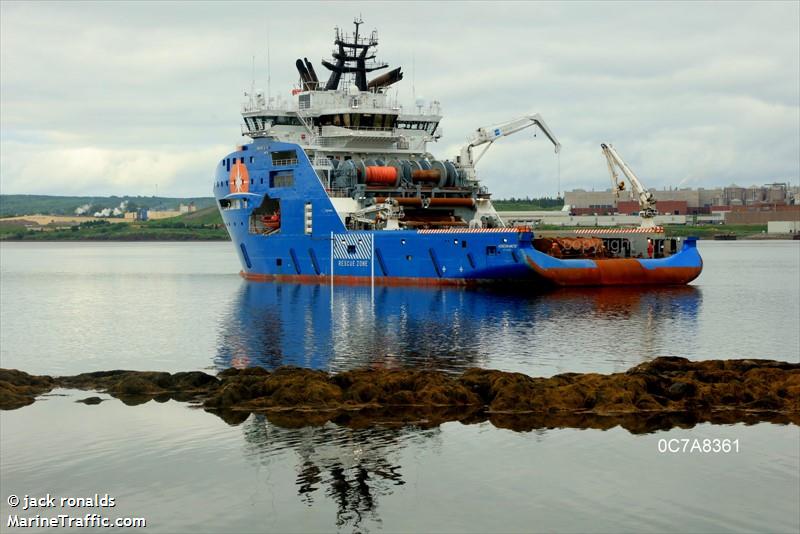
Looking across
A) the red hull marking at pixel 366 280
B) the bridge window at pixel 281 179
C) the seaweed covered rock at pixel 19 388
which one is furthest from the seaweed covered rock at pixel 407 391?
the bridge window at pixel 281 179

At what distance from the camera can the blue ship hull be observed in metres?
48.3

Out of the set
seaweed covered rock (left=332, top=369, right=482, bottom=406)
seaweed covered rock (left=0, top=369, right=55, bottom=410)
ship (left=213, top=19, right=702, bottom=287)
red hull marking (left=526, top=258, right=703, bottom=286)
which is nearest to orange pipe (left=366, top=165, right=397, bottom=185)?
ship (left=213, top=19, right=702, bottom=287)

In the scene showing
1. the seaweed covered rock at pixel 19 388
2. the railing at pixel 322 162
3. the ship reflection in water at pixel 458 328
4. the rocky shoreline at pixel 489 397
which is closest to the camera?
the rocky shoreline at pixel 489 397

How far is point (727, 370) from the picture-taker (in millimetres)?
24734

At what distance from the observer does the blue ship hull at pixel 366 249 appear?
48281 millimetres

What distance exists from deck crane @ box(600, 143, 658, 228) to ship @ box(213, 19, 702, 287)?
4.10 feet

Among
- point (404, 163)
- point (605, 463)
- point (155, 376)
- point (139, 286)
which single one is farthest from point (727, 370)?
point (139, 286)

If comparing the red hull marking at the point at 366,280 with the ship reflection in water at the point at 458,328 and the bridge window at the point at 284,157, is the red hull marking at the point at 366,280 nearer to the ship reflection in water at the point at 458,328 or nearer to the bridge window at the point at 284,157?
the ship reflection in water at the point at 458,328

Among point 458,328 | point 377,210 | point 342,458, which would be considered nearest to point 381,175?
point 377,210

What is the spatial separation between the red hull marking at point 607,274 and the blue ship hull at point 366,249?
0.05 metres

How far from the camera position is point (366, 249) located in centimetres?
5194

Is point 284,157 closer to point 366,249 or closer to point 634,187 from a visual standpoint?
point 366,249

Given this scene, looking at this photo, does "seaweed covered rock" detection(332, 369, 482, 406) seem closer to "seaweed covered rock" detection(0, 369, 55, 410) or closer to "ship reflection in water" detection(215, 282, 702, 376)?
"ship reflection in water" detection(215, 282, 702, 376)

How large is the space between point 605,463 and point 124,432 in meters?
9.08
